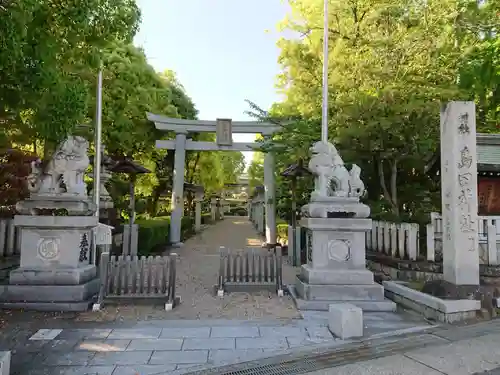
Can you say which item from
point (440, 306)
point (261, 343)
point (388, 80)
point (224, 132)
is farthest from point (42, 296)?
point (224, 132)

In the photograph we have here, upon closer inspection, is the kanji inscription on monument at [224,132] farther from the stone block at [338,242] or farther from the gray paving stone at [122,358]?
the gray paving stone at [122,358]

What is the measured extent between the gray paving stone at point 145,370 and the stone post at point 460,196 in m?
5.61

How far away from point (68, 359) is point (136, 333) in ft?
3.76

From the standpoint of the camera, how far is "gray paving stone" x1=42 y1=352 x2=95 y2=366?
4.41 meters

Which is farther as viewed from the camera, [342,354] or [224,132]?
[224,132]

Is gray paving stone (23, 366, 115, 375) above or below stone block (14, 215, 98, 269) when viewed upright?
Answer: below

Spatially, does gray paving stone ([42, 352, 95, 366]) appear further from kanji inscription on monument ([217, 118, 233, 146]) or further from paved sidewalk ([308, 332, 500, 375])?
kanji inscription on monument ([217, 118, 233, 146])

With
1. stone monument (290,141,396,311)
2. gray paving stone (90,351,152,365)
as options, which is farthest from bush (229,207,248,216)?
gray paving stone (90,351,152,365)

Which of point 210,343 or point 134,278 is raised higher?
point 134,278

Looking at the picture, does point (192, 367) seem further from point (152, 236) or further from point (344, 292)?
point (152, 236)

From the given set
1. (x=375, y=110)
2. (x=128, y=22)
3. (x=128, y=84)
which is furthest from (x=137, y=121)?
(x=375, y=110)

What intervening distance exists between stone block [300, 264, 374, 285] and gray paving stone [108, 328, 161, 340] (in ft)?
10.7

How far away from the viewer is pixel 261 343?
17.0ft

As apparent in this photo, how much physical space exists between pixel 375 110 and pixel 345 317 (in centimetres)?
587
